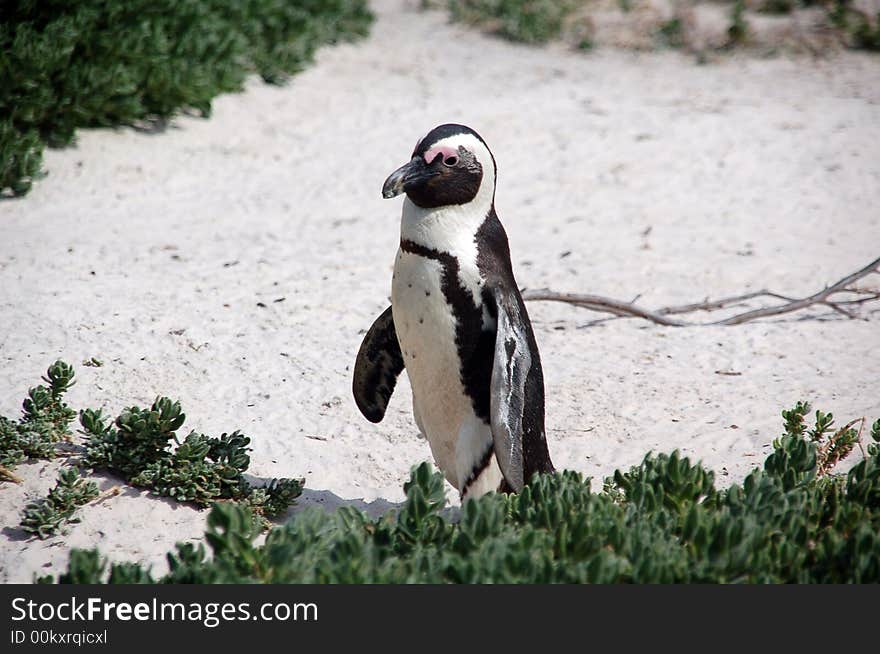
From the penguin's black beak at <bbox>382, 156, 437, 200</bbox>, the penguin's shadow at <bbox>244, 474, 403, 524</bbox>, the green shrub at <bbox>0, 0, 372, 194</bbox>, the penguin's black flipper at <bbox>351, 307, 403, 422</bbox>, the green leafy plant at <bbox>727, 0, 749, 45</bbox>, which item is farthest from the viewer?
the green leafy plant at <bbox>727, 0, 749, 45</bbox>

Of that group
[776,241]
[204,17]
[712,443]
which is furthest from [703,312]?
[204,17]

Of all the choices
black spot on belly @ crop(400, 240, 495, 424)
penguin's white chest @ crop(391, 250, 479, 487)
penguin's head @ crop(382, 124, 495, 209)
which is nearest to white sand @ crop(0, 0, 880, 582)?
penguin's white chest @ crop(391, 250, 479, 487)

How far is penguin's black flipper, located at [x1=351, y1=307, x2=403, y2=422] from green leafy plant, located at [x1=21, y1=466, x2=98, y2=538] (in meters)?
0.99

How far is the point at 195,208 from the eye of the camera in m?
6.24

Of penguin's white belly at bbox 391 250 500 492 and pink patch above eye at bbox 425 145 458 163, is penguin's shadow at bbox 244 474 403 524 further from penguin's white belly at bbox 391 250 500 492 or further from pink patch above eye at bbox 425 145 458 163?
pink patch above eye at bbox 425 145 458 163

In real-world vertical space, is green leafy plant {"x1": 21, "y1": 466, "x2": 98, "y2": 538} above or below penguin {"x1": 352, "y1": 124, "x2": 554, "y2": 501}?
below

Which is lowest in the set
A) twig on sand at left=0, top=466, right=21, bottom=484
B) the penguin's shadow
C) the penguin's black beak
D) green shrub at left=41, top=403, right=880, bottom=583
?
the penguin's shadow

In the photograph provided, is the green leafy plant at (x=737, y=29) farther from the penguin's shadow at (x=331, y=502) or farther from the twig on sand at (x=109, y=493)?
the twig on sand at (x=109, y=493)

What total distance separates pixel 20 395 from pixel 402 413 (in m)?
1.54

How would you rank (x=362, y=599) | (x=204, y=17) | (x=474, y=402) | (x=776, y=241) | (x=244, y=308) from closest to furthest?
(x=362, y=599) < (x=474, y=402) < (x=244, y=308) < (x=776, y=241) < (x=204, y=17)

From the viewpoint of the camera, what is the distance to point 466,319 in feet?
10.9

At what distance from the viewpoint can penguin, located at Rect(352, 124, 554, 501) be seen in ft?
10.6

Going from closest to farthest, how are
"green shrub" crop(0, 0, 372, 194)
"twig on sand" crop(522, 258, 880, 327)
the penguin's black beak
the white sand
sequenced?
the penguin's black beak
the white sand
"twig on sand" crop(522, 258, 880, 327)
"green shrub" crop(0, 0, 372, 194)

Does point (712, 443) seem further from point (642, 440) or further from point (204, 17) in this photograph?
point (204, 17)
